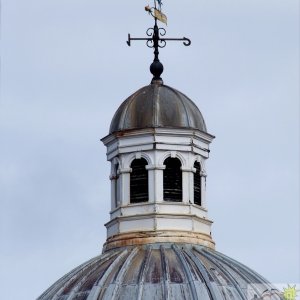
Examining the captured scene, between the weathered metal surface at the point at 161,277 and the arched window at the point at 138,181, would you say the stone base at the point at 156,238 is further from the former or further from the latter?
the arched window at the point at 138,181

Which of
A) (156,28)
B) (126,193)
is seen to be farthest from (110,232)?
(156,28)

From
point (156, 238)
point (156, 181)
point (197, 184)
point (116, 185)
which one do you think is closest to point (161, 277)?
point (156, 238)

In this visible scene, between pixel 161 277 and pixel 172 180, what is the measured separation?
22.8 ft

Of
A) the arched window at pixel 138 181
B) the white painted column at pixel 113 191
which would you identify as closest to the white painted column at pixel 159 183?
the arched window at pixel 138 181

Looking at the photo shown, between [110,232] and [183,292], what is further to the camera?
[110,232]

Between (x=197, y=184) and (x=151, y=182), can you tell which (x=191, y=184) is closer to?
(x=197, y=184)

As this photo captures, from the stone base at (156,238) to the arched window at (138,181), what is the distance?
1823mm

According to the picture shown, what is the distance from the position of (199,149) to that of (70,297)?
9.72 m

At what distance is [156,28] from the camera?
321ft

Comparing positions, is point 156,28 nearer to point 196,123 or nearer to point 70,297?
point 196,123

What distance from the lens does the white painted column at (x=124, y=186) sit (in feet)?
314

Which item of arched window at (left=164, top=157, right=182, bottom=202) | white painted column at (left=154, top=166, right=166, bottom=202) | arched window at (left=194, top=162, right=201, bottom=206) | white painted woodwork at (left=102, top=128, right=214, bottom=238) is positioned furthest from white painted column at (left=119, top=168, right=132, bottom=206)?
arched window at (left=194, top=162, right=201, bottom=206)

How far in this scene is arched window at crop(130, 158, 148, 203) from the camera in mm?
95500

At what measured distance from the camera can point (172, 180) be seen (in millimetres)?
95875
